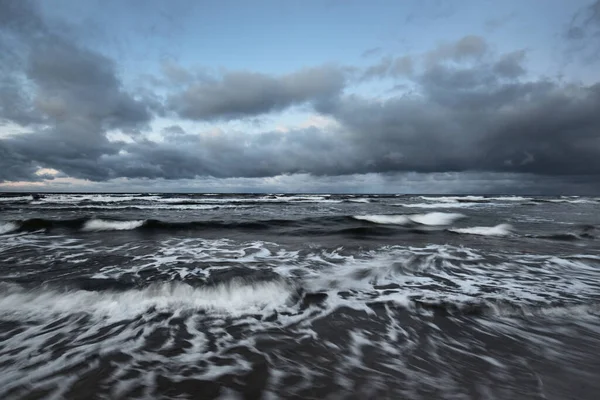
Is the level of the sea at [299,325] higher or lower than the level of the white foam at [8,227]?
lower

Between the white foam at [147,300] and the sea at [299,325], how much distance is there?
3 centimetres

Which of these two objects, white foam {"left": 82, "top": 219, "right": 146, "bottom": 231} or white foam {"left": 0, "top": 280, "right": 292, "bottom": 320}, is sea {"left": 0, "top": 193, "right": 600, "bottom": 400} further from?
white foam {"left": 82, "top": 219, "right": 146, "bottom": 231}

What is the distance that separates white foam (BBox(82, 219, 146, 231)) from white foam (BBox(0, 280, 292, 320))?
9.12m

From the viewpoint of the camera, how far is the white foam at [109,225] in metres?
13.1

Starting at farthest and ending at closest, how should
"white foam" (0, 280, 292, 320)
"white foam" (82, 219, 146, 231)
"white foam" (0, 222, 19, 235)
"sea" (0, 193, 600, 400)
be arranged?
"white foam" (82, 219, 146, 231) → "white foam" (0, 222, 19, 235) → "white foam" (0, 280, 292, 320) → "sea" (0, 193, 600, 400)

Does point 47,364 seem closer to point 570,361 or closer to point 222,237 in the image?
point 570,361

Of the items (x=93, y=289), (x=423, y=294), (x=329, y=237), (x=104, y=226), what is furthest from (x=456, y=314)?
(x=104, y=226)

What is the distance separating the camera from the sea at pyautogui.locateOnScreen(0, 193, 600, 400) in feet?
7.93

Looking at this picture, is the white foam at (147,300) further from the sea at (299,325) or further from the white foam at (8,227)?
the white foam at (8,227)

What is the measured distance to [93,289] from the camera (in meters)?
4.74

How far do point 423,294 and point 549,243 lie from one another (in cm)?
753

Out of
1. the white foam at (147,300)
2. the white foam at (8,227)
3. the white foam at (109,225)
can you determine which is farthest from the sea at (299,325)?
the white foam at (8,227)

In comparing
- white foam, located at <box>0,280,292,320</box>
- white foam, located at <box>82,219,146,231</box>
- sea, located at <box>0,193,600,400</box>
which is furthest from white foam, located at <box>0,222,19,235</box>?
white foam, located at <box>0,280,292,320</box>

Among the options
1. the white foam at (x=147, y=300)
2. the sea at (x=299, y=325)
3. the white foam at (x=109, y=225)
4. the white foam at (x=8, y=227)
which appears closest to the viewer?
the sea at (x=299, y=325)
